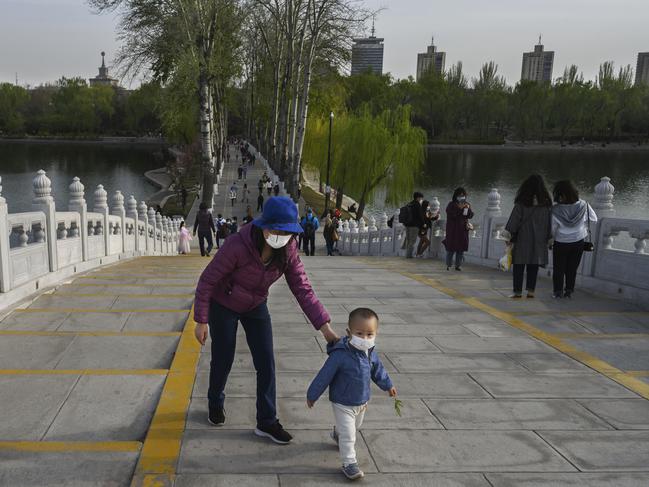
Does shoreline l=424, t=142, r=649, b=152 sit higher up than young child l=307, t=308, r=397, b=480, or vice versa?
shoreline l=424, t=142, r=649, b=152

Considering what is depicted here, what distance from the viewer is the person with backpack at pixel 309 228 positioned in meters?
17.2

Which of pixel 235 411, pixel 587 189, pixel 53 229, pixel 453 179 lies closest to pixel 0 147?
pixel 453 179

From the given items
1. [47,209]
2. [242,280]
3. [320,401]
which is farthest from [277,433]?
[47,209]

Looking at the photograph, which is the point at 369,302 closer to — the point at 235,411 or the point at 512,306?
the point at 512,306

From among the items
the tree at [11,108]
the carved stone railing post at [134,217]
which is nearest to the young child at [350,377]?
the carved stone railing post at [134,217]

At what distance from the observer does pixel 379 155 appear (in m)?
32.6

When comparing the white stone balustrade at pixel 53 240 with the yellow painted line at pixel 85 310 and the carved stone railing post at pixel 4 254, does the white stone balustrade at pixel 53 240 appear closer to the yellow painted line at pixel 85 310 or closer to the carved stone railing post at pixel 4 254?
the carved stone railing post at pixel 4 254

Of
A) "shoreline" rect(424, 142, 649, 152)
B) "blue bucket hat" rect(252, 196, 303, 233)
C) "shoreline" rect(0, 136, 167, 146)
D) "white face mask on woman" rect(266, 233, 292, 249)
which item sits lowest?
"white face mask on woman" rect(266, 233, 292, 249)

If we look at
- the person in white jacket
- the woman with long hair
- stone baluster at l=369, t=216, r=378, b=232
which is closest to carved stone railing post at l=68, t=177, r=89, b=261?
the woman with long hair

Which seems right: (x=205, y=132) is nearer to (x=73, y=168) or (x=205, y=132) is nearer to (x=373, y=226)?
(x=373, y=226)

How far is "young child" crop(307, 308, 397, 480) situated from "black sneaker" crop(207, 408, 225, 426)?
78cm

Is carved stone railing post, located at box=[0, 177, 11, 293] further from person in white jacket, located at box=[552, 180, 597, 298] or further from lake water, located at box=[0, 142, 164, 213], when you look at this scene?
lake water, located at box=[0, 142, 164, 213]

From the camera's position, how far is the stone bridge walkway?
3285 millimetres

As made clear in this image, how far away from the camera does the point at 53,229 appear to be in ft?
27.6
